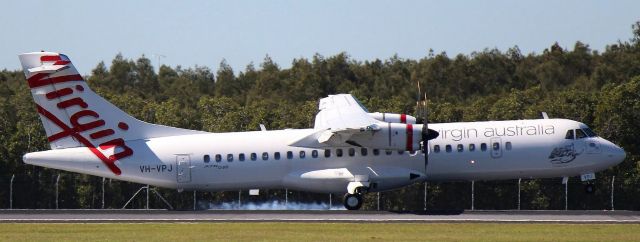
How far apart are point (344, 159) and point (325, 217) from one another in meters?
4.19

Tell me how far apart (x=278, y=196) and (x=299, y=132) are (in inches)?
332

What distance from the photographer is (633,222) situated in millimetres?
43062

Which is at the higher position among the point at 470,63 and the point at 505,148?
the point at 470,63

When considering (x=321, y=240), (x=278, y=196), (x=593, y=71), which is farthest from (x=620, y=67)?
(x=321, y=240)

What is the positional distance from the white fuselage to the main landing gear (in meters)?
0.46

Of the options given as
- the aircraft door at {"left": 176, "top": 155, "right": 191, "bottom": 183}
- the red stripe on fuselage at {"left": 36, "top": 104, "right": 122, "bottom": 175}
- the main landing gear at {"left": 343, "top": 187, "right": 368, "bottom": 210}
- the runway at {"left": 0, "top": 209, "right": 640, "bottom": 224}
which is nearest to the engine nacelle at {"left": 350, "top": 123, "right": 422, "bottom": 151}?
the runway at {"left": 0, "top": 209, "right": 640, "bottom": 224}

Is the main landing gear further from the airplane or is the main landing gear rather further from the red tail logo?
the red tail logo

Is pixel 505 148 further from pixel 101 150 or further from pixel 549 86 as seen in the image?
pixel 549 86

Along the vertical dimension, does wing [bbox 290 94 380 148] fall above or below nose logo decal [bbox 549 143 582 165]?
above

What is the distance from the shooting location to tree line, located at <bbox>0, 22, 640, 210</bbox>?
59219mm

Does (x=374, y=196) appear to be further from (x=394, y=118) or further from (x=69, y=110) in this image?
(x=69, y=110)

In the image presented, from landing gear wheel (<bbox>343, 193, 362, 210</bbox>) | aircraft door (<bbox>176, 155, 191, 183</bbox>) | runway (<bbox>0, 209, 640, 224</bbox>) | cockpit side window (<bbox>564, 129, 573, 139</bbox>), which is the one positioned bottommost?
runway (<bbox>0, 209, 640, 224</bbox>)

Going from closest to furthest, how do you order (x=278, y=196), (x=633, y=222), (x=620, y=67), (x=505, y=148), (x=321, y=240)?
1. (x=321, y=240)
2. (x=633, y=222)
3. (x=505, y=148)
4. (x=278, y=196)
5. (x=620, y=67)

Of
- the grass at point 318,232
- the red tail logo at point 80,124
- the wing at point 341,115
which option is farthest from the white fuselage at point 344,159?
the grass at point 318,232
